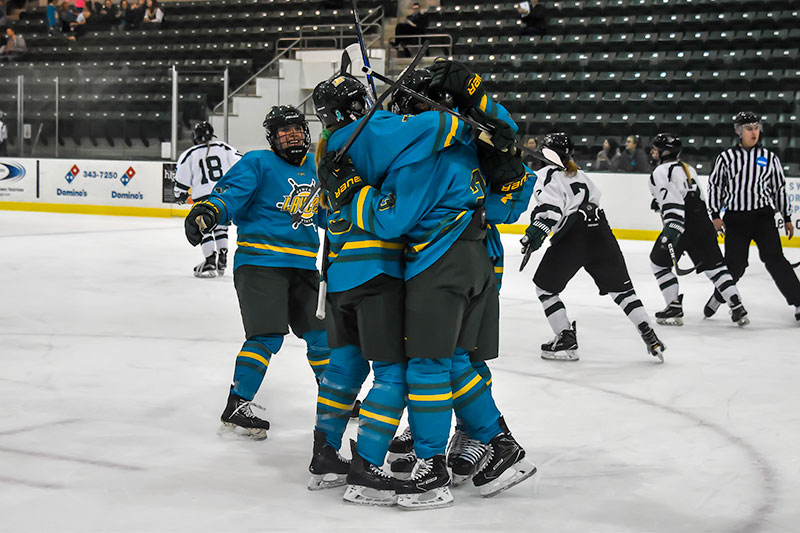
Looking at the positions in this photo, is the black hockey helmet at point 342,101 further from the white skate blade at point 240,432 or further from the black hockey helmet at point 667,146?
the black hockey helmet at point 667,146

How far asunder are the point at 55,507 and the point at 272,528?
0.61m

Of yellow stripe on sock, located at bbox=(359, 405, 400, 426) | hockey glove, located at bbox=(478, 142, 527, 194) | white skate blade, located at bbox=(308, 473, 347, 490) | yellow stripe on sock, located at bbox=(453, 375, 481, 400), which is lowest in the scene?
white skate blade, located at bbox=(308, 473, 347, 490)

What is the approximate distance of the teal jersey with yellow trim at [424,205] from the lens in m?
2.75

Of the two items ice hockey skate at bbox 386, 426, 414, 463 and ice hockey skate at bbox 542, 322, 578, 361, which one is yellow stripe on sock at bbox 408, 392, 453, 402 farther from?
ice hockey skate at bbox 542, 322, 578, 361

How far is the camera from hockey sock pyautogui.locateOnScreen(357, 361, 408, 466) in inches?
113

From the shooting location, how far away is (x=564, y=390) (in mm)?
4469

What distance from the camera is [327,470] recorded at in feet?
9.81

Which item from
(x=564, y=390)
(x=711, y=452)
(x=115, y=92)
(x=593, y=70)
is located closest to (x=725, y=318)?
(x=564, y=390)

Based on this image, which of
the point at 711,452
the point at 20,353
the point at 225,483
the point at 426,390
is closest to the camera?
the point at 426,390

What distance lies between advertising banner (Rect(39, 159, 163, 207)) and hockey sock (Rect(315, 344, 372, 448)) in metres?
11.6

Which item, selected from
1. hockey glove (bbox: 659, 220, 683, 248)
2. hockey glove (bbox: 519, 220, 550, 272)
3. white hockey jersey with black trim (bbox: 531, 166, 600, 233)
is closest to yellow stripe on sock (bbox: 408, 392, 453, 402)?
hockey glove (bbox: 519, 220, 550, 272)

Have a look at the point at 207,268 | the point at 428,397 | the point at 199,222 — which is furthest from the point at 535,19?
the point at 428,397

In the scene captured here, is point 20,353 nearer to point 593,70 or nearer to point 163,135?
point 163,135

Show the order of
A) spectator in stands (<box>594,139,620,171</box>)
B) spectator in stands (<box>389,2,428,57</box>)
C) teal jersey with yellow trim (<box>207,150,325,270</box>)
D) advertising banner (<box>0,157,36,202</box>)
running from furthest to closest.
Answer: spectator in stands (<box>389,2,428,57</box>), advertising banner (<box>0,157,36,202</box>), spectator in stands (<box>594,139,620,171</box>), teal jersey with yellow trim (<box>207,150,325,270</box>)
